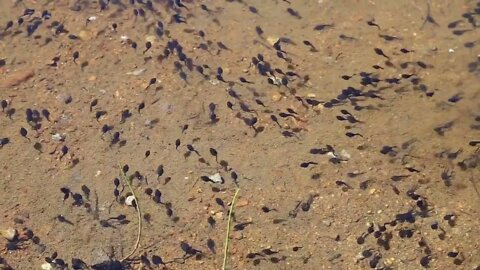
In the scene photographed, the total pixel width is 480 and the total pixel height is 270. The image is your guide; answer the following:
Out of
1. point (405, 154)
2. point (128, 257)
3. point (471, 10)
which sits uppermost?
point (471, 10)

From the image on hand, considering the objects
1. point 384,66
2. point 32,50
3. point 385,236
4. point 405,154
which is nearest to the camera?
point 385,236

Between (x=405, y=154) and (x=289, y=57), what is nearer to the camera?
(x=405, y=154)

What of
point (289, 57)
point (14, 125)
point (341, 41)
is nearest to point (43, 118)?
point (14, 125)

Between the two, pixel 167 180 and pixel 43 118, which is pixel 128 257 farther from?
pixel 43 118

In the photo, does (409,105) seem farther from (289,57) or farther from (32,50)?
(32,50)

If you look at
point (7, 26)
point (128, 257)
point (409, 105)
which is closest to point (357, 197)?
point (409, 105)

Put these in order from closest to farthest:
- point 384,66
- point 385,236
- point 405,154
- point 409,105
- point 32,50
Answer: point 385,236 < point 405,154 < point 409,105 < point 384,66 < point 32,50

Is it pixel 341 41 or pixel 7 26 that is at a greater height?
pixel 341 41
